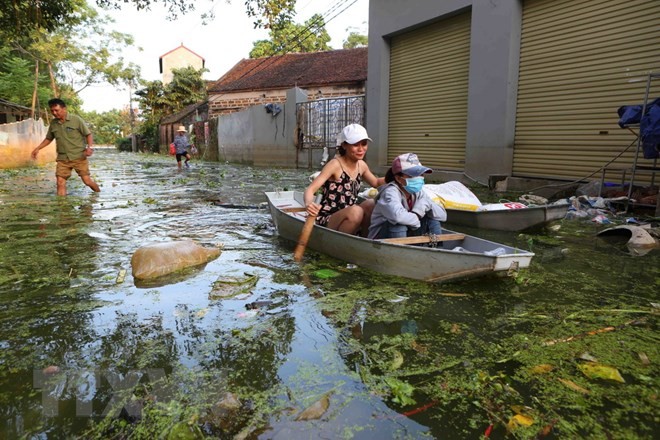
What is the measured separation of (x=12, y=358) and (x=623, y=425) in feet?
10.4

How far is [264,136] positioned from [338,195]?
17.7 meters

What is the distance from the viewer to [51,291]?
3711mm

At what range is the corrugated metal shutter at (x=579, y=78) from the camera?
8.03 metres

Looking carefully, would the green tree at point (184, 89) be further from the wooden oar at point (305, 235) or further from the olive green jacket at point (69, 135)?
the wooden oar at point (305, 235)

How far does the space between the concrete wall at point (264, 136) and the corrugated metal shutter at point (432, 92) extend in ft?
21.0

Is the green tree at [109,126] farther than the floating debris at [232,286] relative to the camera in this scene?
Yes

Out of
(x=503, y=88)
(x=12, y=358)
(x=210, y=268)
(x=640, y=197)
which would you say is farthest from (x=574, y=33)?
(x=12, y=358)

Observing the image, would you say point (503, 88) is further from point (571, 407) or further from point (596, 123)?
point (571, 407)

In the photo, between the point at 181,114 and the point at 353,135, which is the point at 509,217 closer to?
the point at 353,135

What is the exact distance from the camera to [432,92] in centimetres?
1262

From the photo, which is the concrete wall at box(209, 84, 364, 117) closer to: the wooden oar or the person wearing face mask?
the wooden oar

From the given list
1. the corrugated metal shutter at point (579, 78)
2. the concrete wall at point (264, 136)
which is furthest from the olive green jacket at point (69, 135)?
the concrete wall at point (264, 136)

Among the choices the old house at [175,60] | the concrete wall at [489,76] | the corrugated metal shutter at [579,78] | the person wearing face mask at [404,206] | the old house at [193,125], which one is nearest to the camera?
the person wearing face mask at [404,206]

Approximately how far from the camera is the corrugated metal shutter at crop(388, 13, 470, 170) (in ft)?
38.3
